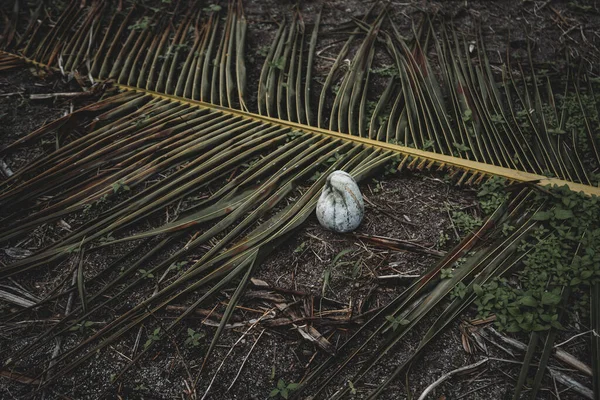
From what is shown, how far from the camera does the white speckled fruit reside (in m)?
1.80

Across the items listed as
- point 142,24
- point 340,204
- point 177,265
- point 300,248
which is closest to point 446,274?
point 340,204

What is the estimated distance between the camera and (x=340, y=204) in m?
1.85

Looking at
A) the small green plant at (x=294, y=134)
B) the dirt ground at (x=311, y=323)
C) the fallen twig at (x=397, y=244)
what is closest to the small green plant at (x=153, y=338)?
the dirt ground at (x=311, y=323)

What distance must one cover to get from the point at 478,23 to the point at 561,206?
1669 mm

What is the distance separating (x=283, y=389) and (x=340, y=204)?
75 centimetres

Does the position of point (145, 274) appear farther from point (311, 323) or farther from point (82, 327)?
point (311, 323)

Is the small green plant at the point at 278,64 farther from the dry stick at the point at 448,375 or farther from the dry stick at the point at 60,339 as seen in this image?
the dry stick at the point at 448,375

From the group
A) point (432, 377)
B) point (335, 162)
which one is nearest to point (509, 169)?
point (335, 162)

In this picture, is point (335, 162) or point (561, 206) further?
point (335, 162)

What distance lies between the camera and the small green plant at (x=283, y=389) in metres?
1.55

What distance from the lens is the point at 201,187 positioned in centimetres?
203

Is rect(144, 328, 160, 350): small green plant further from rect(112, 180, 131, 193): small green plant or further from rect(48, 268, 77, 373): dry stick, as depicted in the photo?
rect(112, 180, 131, 193): small green plant

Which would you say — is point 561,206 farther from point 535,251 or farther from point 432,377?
point 432,377

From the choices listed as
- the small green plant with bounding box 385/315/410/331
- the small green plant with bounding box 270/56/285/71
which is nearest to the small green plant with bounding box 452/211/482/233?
the small green plant with bounding box 385/315/410/331
